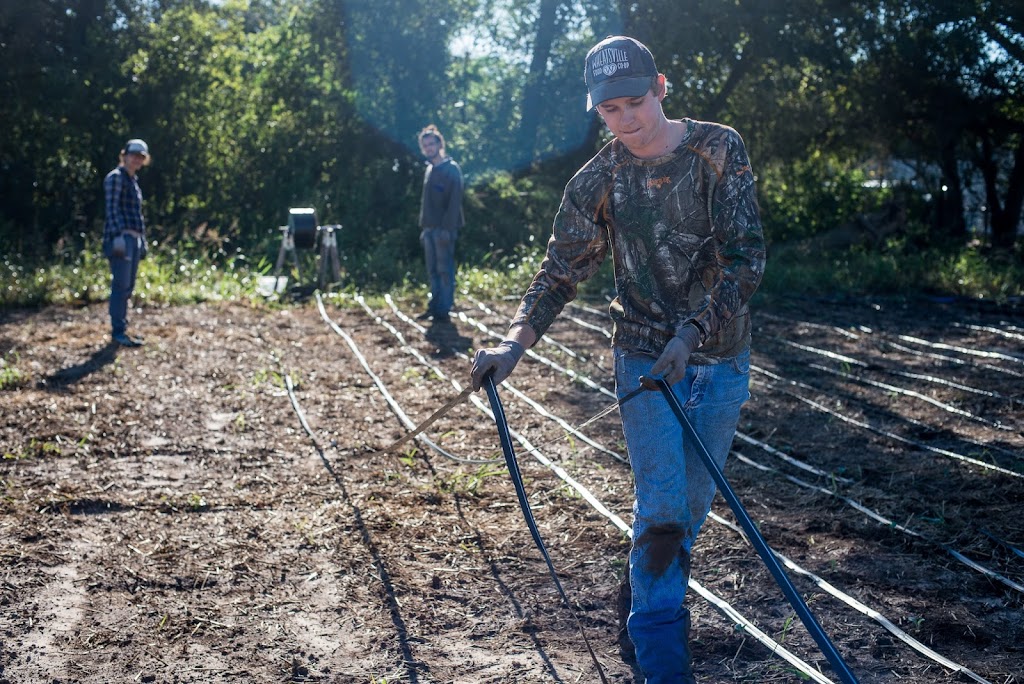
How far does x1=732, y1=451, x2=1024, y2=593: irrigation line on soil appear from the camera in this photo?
3642mm

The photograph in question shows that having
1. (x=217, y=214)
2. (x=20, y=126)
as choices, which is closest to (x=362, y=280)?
(x=217, y=214)

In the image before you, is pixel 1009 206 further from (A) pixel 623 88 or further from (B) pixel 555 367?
(A) pixel 623 88

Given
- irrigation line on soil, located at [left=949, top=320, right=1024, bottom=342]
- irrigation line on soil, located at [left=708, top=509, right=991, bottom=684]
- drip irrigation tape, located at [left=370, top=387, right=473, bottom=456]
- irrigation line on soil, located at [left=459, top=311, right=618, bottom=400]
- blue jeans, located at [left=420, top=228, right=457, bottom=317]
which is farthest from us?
blue jeans, located at [left=420, top=228, right=457, bottom=317]

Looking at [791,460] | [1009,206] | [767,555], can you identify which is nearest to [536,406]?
[791,460]

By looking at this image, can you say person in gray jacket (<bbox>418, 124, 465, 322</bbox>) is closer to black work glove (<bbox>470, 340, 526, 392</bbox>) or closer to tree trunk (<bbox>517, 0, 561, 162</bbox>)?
black work glove (<bbox>470, 340, 526, 392</bbox>)

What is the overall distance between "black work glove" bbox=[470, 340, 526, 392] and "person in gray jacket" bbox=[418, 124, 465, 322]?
623 cm

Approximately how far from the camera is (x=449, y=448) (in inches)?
219

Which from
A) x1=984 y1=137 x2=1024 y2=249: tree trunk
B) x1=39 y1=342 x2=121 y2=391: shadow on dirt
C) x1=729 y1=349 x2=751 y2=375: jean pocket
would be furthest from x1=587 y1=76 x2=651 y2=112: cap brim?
x1=984 y1=137 x2=1024 y2=249: tree trunk

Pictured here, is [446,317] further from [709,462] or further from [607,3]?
[607,3]

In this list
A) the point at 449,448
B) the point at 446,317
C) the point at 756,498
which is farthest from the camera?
the point at 446,317

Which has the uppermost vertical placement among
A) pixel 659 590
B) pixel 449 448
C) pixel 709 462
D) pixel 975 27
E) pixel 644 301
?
pixel 975 27

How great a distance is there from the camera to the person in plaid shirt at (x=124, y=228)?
7.83 meters

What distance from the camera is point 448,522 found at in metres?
→ 4.42

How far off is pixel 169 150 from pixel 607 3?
23.7 feet
